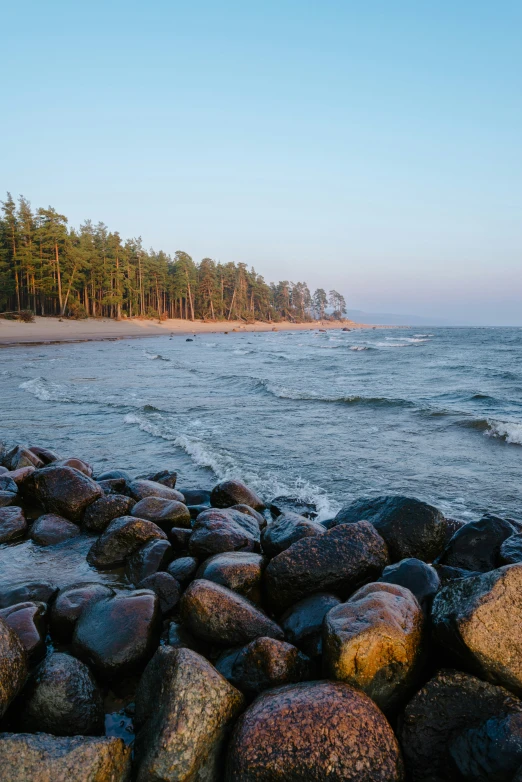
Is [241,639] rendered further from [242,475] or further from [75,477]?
[242,475]

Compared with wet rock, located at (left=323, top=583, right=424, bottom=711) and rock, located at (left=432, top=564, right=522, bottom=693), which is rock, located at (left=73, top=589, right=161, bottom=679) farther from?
rock, located at (left=432, top=564, right=522, bottom=693)

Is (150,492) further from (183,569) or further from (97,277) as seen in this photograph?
(97,277)

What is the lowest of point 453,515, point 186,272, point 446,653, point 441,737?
point 453,515

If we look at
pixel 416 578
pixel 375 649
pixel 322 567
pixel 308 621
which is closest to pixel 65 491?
pixel 322 567

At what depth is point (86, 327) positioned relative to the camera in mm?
54438

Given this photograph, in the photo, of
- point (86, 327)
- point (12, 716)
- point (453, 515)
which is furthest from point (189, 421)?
point (86, 327)

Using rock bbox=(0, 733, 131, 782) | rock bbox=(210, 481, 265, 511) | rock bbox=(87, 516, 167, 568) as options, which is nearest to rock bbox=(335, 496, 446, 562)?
rock bbox=(210, 481, 265, 511)

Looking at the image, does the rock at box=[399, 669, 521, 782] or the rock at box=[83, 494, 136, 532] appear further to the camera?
the rock at box=[83, 494, 136, 532]

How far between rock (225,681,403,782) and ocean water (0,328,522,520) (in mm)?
4364

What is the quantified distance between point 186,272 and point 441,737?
87.9m

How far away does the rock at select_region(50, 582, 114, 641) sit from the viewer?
3735 millimetres

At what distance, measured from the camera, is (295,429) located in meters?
12.1

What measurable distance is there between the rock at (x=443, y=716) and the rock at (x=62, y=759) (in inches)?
59.6

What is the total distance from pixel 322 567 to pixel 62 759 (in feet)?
7.36
